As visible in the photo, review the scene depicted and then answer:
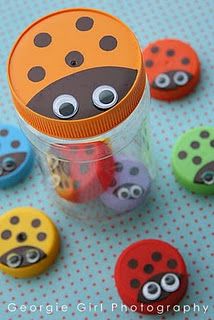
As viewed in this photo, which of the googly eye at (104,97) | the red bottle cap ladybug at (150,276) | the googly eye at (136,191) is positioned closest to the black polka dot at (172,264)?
the red bottle cap ladybug at (150,276)

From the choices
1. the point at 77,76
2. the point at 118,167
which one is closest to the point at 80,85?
the point at 77,76

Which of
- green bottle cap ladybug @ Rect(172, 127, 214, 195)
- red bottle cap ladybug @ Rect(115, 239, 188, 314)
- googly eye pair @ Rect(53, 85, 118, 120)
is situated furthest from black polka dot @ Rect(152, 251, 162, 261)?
googly eye pair @ Rect(53, 85, 118, 120)

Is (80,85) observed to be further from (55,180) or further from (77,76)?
(55,180)

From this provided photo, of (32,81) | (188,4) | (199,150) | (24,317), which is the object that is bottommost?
(24,317)

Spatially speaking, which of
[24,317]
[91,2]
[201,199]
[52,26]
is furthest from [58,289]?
[91,2]

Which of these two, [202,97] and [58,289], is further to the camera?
[202,97]

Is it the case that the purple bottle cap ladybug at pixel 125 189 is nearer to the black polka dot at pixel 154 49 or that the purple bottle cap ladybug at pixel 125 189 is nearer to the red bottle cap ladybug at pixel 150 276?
the red bottle cap ladybug at pixel 150 276

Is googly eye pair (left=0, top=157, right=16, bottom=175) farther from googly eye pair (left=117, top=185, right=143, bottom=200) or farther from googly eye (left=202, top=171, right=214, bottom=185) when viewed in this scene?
googly eye (left=202, top=171, right=214, bottom=185)

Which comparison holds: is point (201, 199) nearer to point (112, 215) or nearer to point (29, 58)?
point (112, 215)
